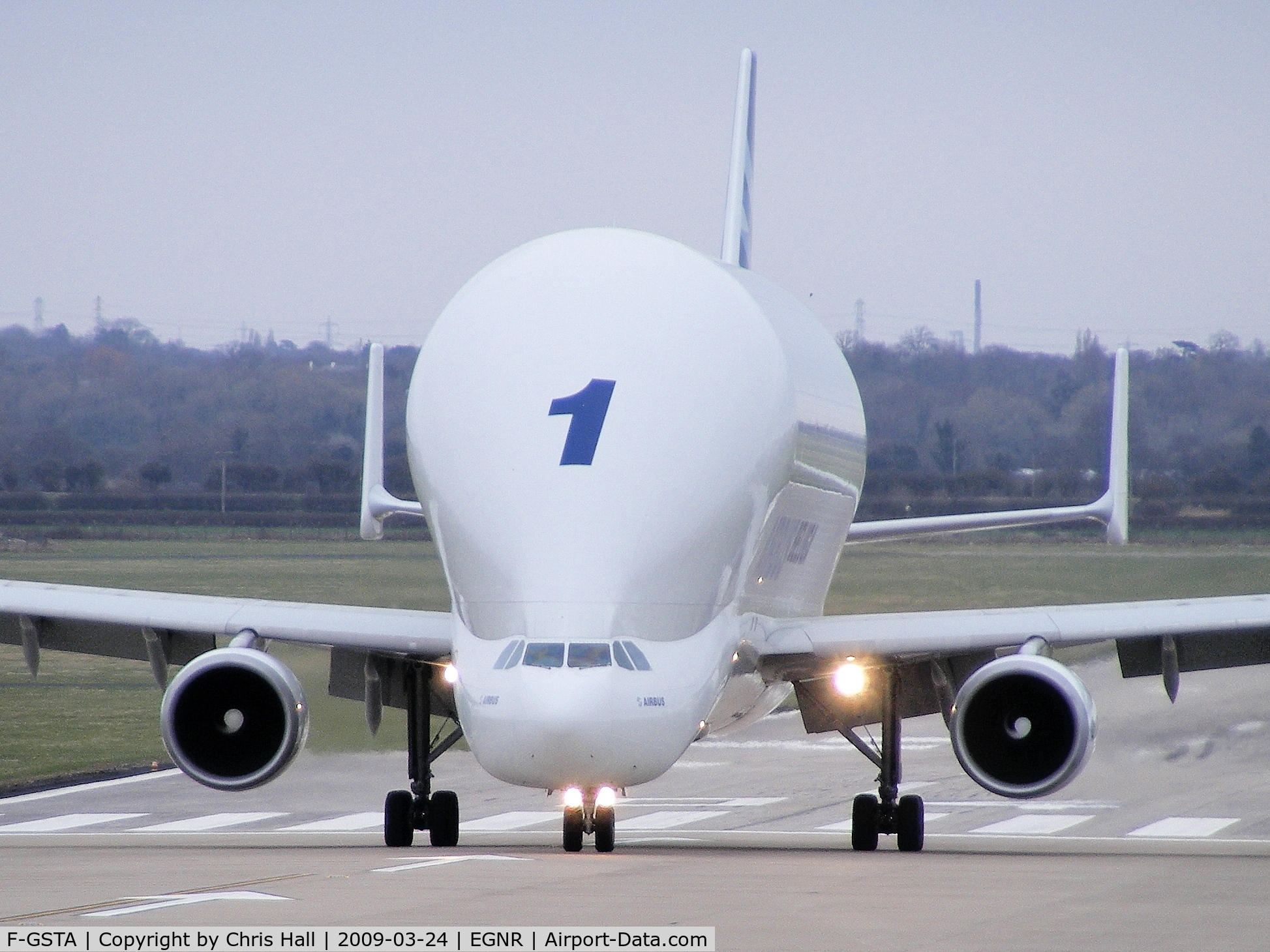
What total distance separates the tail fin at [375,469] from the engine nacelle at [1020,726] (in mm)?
7335

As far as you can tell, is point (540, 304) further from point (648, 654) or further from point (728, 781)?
point (728, 781)

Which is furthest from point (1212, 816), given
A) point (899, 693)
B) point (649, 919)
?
point (649, 919)

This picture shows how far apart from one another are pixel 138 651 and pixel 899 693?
257 inches

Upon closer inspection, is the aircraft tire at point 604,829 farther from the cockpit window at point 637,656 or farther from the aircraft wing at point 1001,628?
the aircraft wing at point 1001,628

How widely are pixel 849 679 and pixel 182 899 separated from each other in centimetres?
752

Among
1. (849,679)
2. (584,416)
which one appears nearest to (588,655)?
(584,416)

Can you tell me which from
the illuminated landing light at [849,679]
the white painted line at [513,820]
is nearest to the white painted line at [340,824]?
the white painted line at [513,820]

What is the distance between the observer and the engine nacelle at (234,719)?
15.1m

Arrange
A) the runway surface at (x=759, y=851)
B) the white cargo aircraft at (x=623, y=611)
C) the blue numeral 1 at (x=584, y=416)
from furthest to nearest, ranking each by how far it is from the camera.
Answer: the blue numeral 1 at (x=584, y=416)
the white cargo aircraft at (x=623, y=611)
the runway surface at (x=759, y=851)

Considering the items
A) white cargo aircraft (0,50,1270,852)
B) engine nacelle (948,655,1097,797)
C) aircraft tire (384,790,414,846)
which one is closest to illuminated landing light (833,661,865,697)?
white cargo aircraft (0,50,1270,852)

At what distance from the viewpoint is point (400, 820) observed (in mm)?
16953

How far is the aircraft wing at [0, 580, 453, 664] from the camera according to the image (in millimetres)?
15859

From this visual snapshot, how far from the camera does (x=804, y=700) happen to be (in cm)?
1750

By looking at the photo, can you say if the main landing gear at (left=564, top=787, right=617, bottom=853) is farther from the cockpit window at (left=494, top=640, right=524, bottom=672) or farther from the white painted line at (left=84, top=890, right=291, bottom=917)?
the white painted line at (left=84, top=890, right=291, bottom=917)
